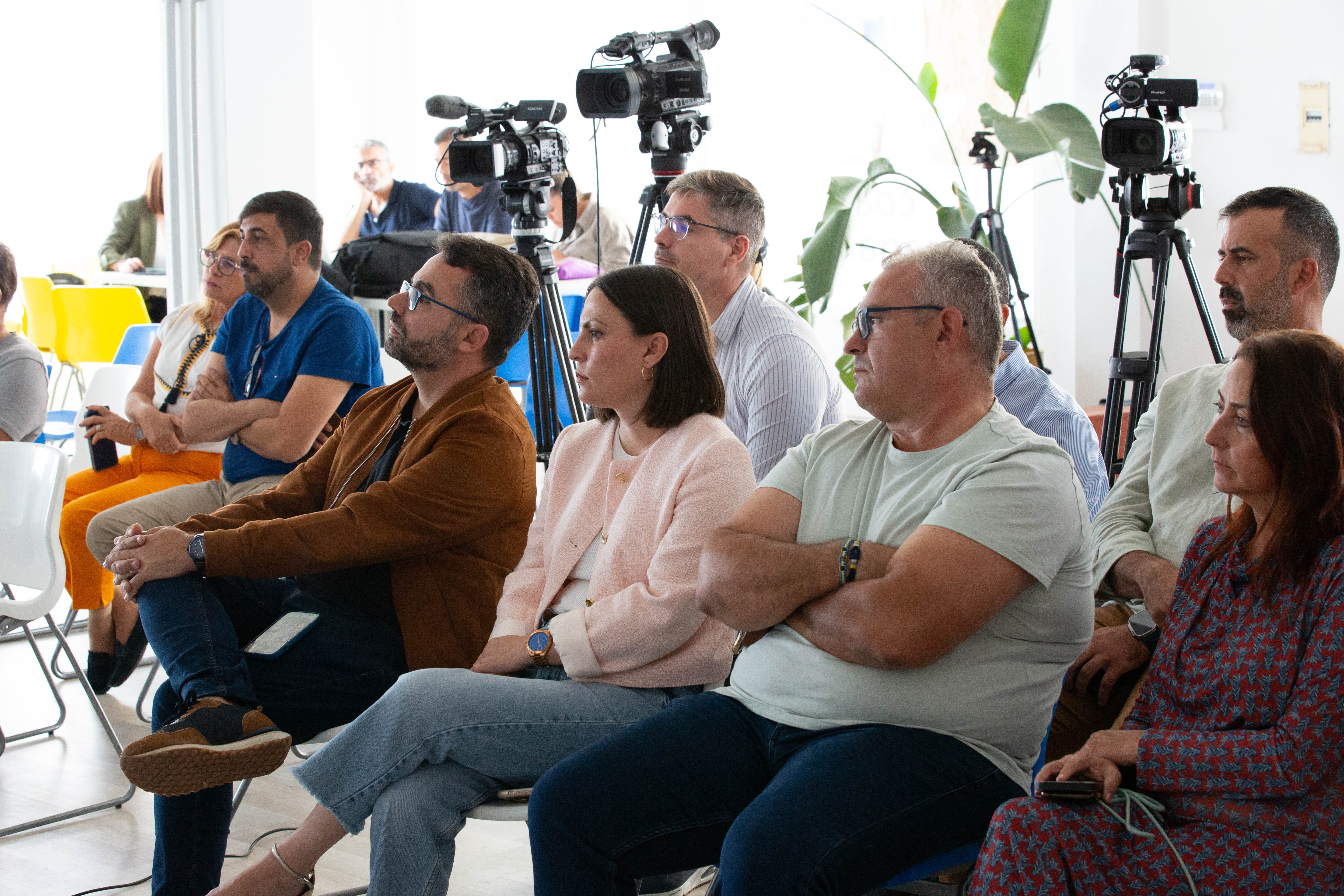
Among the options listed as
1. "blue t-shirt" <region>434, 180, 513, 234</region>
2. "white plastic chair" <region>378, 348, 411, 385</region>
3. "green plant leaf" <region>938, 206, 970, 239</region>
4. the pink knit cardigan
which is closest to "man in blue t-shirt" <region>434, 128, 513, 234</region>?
"blue t-shirt" <region>434, 180, 513, 234</region>

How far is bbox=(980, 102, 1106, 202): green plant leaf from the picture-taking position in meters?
4.09

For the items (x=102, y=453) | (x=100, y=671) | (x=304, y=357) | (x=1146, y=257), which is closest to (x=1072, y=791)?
(x=1146, y=257)

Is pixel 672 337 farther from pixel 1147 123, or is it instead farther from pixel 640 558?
pixel 1147 123

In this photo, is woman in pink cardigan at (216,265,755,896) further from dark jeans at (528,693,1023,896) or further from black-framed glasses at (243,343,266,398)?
black-framed glasses at (243,343,266,398)

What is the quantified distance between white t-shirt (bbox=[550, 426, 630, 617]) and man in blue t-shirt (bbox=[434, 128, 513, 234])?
4000 millimetres

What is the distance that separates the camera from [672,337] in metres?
1.88

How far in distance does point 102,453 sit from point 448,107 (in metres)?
1.42

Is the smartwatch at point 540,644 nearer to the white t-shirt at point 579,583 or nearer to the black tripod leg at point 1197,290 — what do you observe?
the white t-shirt at point 579,583

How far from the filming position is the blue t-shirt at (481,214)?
5.80m

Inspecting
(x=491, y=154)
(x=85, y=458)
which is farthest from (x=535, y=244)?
(x=85, y=458)

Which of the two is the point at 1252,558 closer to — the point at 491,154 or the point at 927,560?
the point at 927,560

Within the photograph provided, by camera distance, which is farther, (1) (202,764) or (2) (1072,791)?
(1) (202,764)

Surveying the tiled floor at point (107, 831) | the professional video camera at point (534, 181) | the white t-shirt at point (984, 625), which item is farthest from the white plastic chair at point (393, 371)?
the white t-shirt at point (984, 625)

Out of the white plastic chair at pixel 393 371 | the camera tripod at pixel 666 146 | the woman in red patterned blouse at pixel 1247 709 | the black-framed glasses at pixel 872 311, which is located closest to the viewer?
the woman in red patterned blouse at pixel 1247 709
